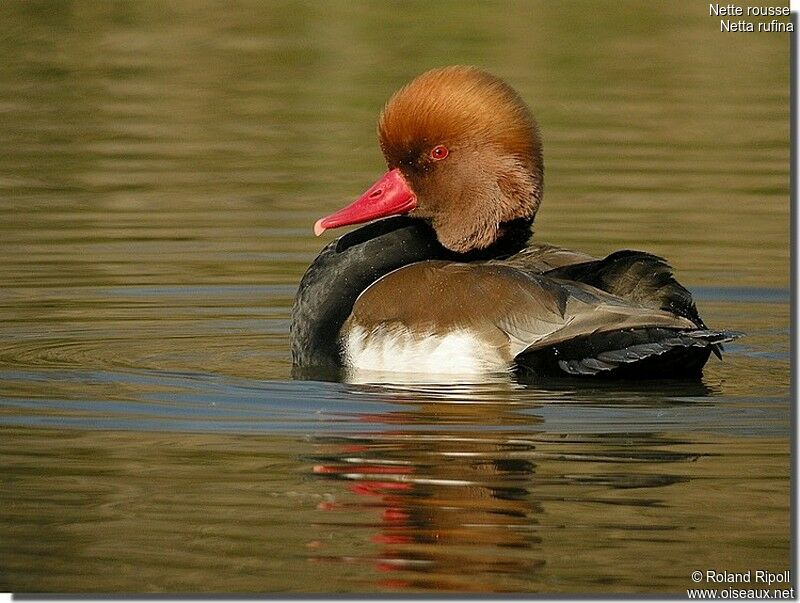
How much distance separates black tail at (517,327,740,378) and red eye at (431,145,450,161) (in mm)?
1068

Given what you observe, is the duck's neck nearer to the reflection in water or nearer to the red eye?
the red eye

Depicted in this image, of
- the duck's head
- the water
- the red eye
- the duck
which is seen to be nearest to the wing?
the duck

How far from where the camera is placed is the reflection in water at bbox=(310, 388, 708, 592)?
5441 millimetres

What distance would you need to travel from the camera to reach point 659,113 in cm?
1495

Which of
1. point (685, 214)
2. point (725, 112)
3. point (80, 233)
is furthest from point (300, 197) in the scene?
point (725, 112)

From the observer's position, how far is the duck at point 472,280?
7145 mm

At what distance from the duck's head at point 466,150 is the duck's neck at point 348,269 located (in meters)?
0.09

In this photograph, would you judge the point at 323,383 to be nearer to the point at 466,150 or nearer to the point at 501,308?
the point at 501,308

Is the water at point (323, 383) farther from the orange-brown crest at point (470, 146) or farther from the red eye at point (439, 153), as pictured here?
the red eye at point (439, 153)

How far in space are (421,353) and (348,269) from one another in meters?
0.75

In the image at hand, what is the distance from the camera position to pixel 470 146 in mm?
7766

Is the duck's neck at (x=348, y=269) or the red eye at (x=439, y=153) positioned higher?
the red eye at (x=439, y=153)

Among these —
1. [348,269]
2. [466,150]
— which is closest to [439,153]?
[466,150]

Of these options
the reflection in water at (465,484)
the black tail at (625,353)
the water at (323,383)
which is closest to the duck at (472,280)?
the black tail at (625,353)
